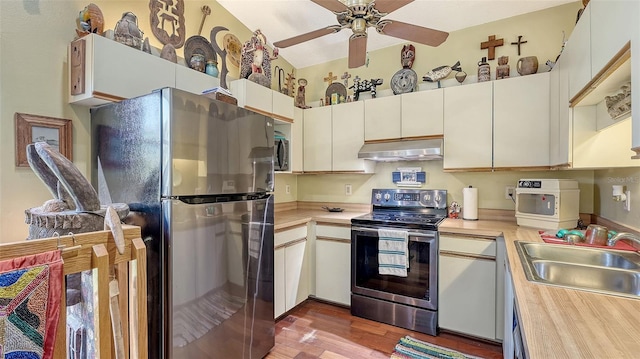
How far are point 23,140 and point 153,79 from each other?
0.73m

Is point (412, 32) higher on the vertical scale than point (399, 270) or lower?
higher

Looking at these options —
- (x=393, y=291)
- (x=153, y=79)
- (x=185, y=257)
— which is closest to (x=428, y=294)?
(x=393, y=291)

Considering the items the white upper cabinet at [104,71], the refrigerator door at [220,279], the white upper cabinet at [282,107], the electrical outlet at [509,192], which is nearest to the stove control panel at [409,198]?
the electrical outlet at [509,192]

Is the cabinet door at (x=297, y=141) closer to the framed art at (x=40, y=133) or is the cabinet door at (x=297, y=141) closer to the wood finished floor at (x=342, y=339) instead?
the wood finished floor at (x=342, y=339)

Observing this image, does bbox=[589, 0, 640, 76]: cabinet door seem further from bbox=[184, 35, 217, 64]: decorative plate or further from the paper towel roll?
bbox=[184, 35, 217, 64]: decorative plate

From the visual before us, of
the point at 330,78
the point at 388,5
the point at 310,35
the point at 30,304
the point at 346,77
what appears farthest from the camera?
the point at 330,78

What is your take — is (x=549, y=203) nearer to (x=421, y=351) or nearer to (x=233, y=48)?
(x=421, y=351)

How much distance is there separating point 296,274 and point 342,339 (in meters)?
0.66

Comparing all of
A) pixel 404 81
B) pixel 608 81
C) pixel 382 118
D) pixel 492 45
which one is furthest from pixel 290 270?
pixel 492 45

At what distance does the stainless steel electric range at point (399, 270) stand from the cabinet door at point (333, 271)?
78 mm

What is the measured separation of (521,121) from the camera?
89.4 inches

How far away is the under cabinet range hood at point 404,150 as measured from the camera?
2482mm

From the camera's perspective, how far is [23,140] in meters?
1.51

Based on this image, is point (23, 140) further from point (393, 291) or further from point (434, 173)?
point (434, 173)
